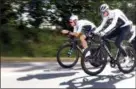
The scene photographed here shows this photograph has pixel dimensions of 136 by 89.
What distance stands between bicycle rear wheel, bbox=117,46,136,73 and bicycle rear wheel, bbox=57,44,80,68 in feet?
3.38

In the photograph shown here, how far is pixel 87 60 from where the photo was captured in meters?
8.63

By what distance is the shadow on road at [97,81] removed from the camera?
8.32 meters

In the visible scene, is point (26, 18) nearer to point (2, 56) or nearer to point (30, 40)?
point (30, 40)

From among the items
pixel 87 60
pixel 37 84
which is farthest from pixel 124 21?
pixel 37 84

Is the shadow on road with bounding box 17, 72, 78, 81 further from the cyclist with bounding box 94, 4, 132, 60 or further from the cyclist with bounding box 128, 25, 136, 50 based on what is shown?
the cyclist with bounding box 128, 25, 136, 50

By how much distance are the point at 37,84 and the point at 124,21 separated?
2.40 m

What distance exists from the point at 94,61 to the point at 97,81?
1.52 feet

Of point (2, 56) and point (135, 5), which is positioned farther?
point (135, 5)

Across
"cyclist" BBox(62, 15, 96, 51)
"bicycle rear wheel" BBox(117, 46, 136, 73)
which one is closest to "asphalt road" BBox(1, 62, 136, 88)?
"bicycle rear wheel" BBox(117, 46, 136, 73)

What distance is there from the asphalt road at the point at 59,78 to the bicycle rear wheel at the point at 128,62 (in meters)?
0.14

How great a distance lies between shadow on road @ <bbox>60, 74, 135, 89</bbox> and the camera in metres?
8.32

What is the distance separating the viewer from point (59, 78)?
8664 millimetres

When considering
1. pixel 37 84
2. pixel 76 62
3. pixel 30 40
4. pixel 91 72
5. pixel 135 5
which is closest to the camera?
pixel 37 84

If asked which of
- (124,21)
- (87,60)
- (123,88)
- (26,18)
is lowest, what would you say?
(123,88)
